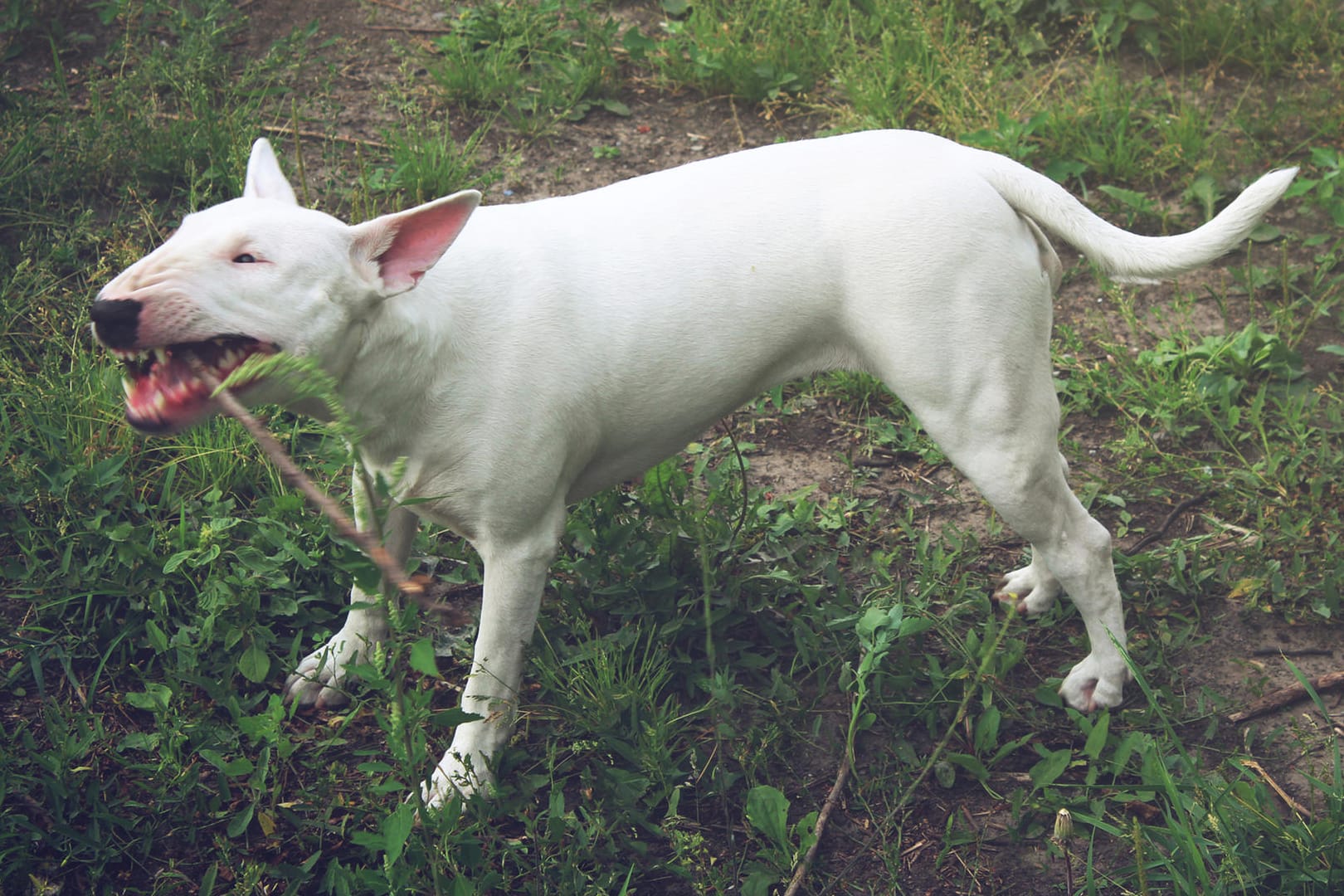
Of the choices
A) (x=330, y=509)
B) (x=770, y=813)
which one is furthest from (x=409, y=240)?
(x=770, y=813)

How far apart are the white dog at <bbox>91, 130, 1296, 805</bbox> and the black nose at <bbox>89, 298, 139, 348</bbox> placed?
14.4 inches

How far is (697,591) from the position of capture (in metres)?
3.31

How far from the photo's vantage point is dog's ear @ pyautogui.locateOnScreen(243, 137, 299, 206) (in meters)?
2.52

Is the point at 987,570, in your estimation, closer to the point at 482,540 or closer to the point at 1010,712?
the point at 1010,712

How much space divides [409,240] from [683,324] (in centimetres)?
67

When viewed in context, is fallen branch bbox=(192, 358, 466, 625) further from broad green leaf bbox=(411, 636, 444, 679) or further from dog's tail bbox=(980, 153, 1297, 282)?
dog's tail bbox=(980, 153, 1297, 282)

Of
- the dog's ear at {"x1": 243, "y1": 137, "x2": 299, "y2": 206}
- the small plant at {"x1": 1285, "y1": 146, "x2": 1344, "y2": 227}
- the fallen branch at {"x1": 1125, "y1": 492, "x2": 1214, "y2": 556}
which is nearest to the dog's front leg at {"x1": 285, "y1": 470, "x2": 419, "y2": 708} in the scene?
the dog's ear at {"x1": 243, "y1": 137, "x2": 299, "y2": 206}

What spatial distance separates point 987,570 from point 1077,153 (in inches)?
81.8

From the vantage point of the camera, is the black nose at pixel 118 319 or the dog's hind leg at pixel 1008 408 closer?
the black nose at pixel 118 319

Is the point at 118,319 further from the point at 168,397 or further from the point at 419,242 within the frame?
the point at 419,242

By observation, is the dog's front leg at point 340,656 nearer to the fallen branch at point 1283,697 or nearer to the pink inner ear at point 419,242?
the pink inner ear at point 419,242

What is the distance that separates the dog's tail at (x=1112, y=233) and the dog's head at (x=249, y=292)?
51.1 inches

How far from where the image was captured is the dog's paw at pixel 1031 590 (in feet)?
11.0

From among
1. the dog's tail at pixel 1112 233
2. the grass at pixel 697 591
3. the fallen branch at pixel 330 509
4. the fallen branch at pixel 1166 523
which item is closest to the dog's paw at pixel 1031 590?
the grass at pixel 697 591
